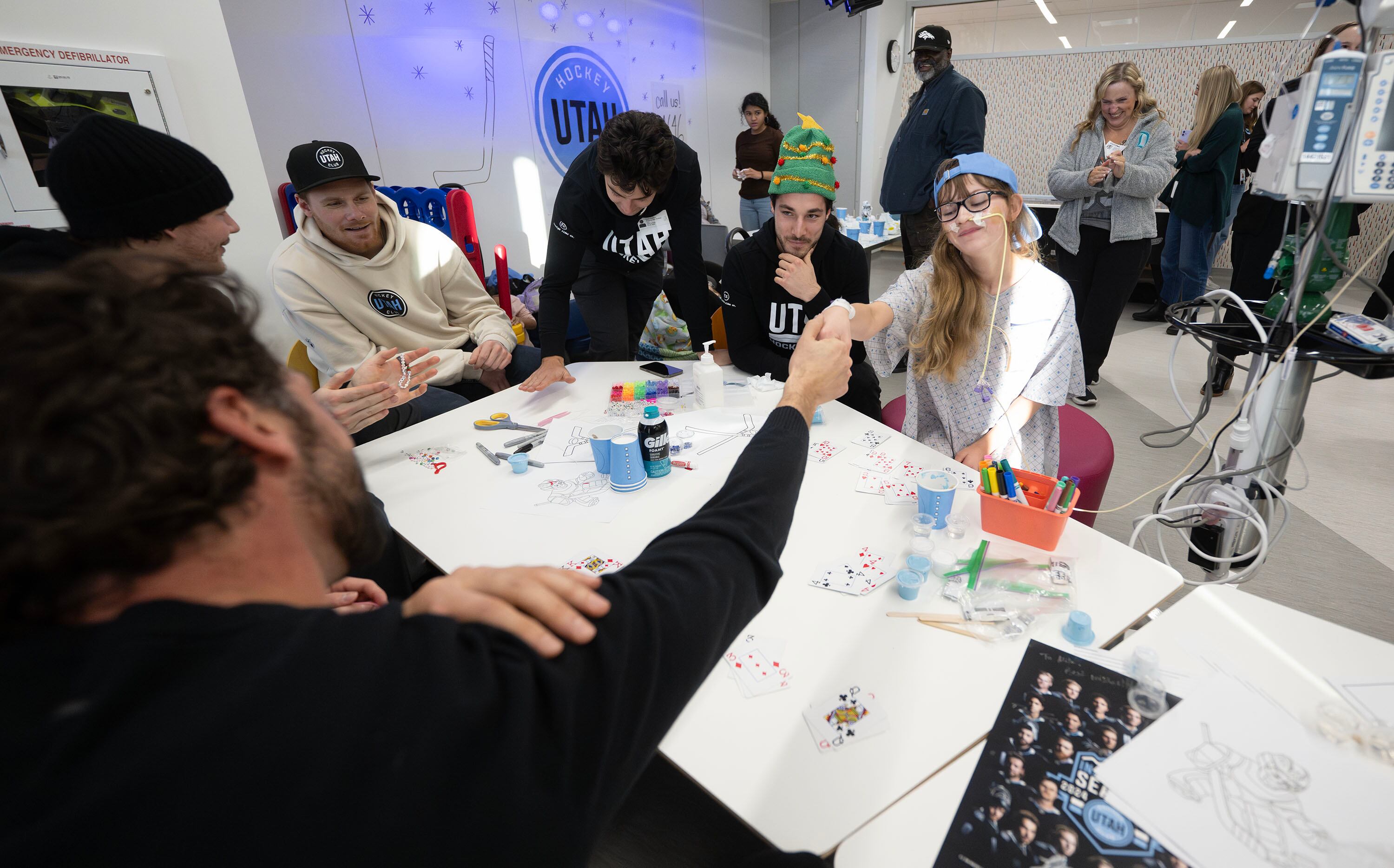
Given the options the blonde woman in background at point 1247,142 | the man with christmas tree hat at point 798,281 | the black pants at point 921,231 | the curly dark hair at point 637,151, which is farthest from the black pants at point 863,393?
the blonde woman in background at point 1247,142

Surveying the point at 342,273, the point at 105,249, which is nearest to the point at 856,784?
the point at 105,249

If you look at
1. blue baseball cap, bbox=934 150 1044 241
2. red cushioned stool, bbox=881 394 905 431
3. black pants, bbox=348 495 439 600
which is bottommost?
black pants, bbox=348 495 439 600

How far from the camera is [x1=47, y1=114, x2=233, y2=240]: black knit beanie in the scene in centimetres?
153

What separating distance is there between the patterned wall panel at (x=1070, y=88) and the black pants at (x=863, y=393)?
5439mm

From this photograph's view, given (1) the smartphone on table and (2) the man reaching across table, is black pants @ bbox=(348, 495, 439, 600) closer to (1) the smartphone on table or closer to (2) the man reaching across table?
(1) the smartphone on table

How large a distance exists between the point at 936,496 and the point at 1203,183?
419cm

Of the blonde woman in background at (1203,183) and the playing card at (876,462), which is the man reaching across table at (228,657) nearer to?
the playing card at (876,462)

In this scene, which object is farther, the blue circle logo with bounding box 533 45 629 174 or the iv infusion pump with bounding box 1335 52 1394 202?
the blue circle logo with bounding box 533 45 629 174

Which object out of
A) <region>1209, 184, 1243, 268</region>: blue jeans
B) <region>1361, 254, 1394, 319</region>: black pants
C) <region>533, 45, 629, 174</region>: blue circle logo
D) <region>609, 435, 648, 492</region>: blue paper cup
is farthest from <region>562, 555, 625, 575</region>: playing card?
<region>1209, 184, 1243, 268</region>: blue jeans

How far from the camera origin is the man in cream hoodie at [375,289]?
2287mm

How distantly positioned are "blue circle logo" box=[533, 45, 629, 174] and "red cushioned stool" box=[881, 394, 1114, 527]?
3868mm

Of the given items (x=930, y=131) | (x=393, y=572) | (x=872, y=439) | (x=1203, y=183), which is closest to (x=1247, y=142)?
(x=1203, y=183)

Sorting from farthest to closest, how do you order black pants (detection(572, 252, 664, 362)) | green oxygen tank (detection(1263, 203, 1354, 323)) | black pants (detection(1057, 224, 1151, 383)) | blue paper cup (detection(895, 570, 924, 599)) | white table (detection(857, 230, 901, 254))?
1. white table (detection(857, 230, 901, 254))
2. black pants (detection(1057, 224, 1151, 383))
3. black pants (detection(572, 252, 664, 362))
4. green oxygen tank (detection(1263, 203, 1354, 323))
5. blue paper cup (detection(895, 570, 924, 599))

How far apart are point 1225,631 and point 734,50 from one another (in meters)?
7.55
